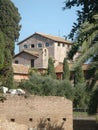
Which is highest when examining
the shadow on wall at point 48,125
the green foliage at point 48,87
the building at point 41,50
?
the building at point 41,50

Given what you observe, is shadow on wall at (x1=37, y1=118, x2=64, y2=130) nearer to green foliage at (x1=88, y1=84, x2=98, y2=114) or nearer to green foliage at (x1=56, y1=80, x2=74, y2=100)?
green foliage at (x1=88, y1=84, x2=98, y2=114)

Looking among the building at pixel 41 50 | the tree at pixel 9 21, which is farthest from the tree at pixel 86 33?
the building at pixel 41 50

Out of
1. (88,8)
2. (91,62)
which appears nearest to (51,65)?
(91,62)

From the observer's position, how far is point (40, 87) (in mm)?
44375

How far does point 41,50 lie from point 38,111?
4555cm

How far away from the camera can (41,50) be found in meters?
69.2

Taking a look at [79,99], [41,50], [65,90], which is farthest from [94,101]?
[41,50]

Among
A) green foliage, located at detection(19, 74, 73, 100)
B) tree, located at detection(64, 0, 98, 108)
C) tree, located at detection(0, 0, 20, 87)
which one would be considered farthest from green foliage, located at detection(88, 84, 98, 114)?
tree, located at detection(0, 0, 20, 87)

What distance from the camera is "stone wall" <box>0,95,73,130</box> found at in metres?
23.2

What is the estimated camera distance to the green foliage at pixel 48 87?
43.9 m

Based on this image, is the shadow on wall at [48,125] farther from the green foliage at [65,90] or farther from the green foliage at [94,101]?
the green foliage at [65,90]

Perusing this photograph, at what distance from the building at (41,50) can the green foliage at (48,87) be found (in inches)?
792

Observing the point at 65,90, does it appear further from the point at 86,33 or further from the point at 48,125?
the point at 86,33

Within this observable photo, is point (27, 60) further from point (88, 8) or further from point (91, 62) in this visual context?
point (88, 8)
